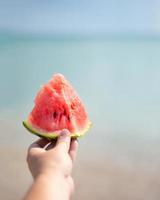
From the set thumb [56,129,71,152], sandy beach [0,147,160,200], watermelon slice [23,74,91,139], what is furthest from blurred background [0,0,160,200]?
thumb [56,129,71,152]

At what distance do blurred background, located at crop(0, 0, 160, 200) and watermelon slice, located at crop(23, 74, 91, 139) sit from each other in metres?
0.59

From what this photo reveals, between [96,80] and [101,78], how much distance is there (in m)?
0.02

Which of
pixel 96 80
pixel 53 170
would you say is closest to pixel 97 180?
pixel 96 80

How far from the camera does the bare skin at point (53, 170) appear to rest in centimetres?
63

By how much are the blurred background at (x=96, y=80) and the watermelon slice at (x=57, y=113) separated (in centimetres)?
59

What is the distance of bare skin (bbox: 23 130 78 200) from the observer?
0.63 metres

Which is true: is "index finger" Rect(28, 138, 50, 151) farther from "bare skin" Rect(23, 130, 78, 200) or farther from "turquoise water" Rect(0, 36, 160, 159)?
"turquoise water" Rect(0, 36, 160, 159)

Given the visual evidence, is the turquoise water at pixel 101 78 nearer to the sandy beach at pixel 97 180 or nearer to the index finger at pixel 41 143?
the sandy beach at pixel 97 180

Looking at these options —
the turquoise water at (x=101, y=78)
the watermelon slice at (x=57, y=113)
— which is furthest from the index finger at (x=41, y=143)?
the turquoise water at (x=101, y=78)

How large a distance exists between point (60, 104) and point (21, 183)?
2.38 feet

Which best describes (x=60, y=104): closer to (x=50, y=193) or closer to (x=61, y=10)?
(x=50, y=193)

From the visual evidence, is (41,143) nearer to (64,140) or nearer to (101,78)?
(64,140)

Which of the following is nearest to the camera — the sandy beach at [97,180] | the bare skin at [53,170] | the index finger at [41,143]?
the bare skin at [53,170]

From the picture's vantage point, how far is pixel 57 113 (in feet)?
2.81
